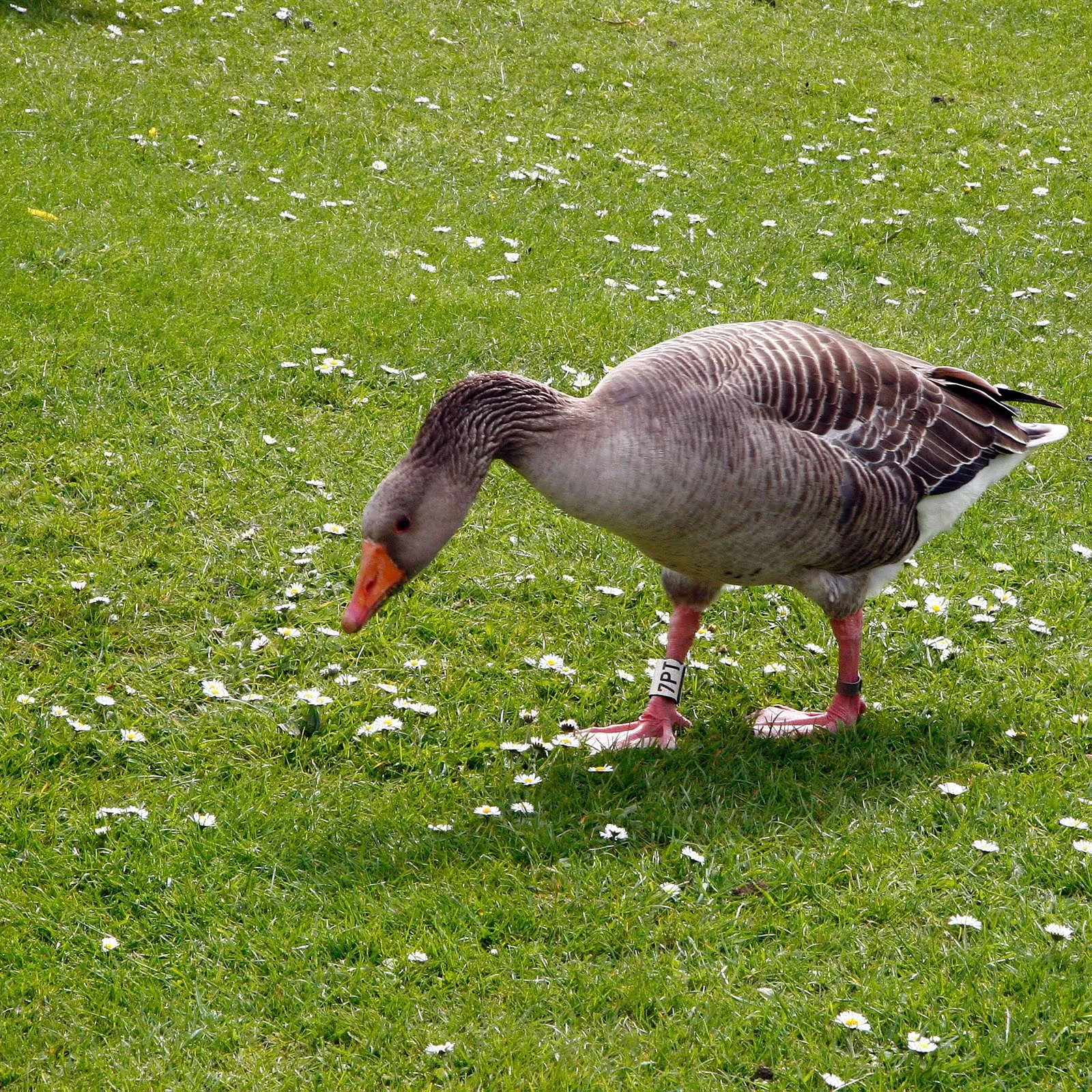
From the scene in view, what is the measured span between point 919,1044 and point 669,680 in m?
1.64

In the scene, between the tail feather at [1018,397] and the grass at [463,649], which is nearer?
the grass at [463,649]

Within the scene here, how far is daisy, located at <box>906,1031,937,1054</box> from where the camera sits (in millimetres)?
3270

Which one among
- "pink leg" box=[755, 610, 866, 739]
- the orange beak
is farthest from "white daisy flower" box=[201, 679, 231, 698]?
"pink leg" box=[755, 610, 866, 739]

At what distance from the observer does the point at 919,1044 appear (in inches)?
129

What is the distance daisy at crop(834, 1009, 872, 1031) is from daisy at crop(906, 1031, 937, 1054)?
11 centimetres

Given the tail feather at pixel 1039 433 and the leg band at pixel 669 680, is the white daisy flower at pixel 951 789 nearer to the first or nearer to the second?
the leg band at pixel 669 680

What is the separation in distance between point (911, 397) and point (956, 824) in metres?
1.46

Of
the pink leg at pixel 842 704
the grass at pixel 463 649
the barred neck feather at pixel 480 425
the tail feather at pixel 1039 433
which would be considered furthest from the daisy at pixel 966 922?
the tail feather at pixel 1039 433

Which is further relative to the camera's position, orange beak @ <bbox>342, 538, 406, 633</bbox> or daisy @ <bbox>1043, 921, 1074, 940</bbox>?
orange beak @ <bbox>342, 538, 406, 633</bbox>

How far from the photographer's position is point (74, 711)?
4445 mm

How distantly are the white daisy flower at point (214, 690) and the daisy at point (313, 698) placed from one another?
0.82 ft

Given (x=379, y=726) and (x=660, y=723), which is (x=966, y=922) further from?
(x=379, y=726)

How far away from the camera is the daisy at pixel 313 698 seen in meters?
4.46

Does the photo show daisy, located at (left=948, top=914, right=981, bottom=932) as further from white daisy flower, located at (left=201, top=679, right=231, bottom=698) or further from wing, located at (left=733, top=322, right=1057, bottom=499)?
white daisy flower, located at (left=201, top=679, right=231, bottom=698)
